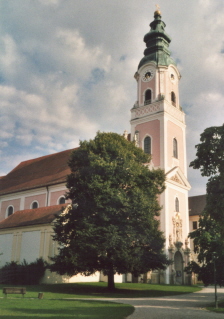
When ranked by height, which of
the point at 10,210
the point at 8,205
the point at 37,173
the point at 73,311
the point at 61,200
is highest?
the point at 37,173

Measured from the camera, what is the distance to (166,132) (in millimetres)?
41750

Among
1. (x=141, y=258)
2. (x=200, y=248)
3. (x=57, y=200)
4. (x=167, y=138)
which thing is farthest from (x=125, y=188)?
(x=167, y=138)

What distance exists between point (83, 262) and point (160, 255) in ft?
19.6

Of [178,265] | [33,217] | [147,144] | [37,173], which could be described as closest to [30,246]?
[33,217]

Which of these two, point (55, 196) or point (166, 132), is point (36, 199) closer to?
point (55, 196)

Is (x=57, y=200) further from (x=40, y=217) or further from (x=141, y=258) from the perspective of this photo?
(x=141, y=258)

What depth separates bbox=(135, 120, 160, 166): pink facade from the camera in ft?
135

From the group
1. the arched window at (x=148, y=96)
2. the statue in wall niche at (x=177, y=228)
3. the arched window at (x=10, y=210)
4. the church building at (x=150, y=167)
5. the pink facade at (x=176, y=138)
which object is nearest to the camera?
the church building at (x=150, y=167)

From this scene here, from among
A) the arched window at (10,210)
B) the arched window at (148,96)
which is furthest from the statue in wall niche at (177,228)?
the arched window at (10,210)

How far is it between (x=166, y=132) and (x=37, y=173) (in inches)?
635

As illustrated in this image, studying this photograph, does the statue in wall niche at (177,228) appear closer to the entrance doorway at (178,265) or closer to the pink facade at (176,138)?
the entrance doorway at (178,265)

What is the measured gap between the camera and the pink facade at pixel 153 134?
41.3 meters

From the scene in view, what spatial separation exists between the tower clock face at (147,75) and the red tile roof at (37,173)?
1347cm

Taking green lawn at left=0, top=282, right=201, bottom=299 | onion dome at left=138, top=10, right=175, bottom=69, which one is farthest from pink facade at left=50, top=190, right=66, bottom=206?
onion dome at left=138, top=10, right=175, bottom=69
